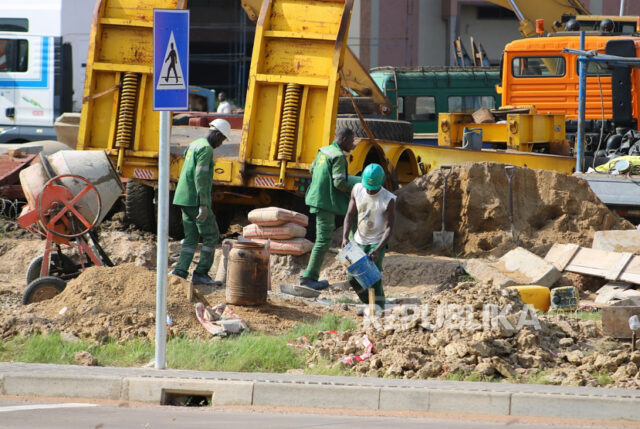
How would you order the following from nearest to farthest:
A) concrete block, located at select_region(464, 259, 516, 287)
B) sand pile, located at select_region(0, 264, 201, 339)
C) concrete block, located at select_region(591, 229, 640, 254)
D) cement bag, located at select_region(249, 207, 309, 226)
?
1. sand pile, located at select_region(0, 264, 201, 339)
2. concrete block, located at select_region(464, 259, 516, 287)
3. concrete block, located at select_region(591, 229, 640, 254)
4. cement bag, located at select_region(249, 207, 309, 226)

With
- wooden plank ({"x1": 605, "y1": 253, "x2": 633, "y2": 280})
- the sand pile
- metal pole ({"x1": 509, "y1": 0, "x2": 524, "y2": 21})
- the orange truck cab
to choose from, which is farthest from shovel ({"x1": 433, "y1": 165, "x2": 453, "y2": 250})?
metal pole ({"x1": 509, "y1": 0, "x2": 524, "y2": 21})

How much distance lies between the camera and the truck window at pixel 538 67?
1831cm

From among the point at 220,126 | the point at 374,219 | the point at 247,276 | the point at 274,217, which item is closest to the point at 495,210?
the point at 274,217

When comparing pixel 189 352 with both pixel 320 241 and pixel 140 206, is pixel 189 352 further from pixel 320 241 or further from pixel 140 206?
pixel 140 206

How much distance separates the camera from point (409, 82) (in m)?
24.1

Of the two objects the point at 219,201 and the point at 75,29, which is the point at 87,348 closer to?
the point at 219,201

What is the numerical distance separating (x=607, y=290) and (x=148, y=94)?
21.7ft

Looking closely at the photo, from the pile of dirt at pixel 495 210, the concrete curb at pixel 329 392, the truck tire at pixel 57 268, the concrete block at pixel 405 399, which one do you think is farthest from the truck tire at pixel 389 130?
the concrete block at pixel 405 399

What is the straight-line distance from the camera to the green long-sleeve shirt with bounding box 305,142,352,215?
1190cm

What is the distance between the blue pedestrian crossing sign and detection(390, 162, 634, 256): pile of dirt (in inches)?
278

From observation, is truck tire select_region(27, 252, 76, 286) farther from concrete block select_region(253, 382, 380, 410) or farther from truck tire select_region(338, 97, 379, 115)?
truck tire select_region(338, 97, 379, 115)

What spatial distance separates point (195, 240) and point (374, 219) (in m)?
2.39

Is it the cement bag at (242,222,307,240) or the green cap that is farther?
the cement bag at (242,222,307,240)

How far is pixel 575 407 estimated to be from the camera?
7336 mm
